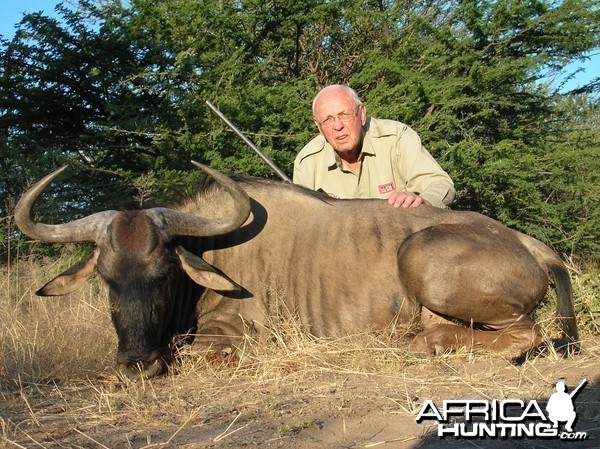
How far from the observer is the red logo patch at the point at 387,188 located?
6070 mm

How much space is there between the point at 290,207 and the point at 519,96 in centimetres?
509

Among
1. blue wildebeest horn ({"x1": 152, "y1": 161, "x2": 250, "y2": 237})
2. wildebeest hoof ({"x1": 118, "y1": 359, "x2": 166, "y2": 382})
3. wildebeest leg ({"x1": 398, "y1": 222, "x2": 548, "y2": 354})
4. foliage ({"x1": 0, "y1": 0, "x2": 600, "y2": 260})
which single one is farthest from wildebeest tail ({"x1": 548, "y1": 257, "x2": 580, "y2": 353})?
foliage ({"x1": 0, "y1": 0, "x2": 600, "y2": 260})

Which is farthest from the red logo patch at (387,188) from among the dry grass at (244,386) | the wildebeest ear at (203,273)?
the wildebeest ear at (203,273)

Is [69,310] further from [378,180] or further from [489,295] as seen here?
[489,295]

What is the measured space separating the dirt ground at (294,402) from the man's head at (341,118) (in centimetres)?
206

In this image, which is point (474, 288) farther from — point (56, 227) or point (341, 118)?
point (56, 227)

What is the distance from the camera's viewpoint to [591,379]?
12.5 ft

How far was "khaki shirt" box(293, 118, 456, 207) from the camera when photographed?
5.86 meters

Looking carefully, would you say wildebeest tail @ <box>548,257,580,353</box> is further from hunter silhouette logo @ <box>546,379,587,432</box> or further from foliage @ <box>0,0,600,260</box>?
foliage @ <box>0,0,600,260</box>

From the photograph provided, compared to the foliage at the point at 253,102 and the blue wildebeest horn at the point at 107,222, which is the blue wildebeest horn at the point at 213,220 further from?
the foliage at the point at 253,102

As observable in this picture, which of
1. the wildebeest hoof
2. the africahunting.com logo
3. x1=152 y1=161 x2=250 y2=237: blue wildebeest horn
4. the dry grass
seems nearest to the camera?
the africahunting.com logo

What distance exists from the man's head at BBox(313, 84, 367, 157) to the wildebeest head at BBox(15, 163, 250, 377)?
1.50 meters

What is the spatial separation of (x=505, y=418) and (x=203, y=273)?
92.5 inches

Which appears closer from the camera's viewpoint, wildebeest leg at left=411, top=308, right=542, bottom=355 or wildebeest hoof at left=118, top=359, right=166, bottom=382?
wildebeest hoof at left=118, top=359, right=166, bottom=382
